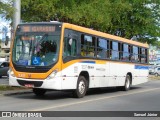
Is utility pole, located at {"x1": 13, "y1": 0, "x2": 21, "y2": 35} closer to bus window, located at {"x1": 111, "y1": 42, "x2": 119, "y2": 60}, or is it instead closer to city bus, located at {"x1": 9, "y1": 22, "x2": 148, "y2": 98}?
city bus, located at {"x1": 9, "y1": 22, "x2": 148, "y2": 98}

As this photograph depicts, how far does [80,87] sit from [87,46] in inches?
75.8

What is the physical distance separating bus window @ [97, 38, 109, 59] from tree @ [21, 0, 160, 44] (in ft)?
17.7

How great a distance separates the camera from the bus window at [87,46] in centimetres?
1900

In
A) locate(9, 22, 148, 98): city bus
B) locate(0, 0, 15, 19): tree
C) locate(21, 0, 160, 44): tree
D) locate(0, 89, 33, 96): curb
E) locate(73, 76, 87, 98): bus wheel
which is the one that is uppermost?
locate(21, 0, 160, 44): tree

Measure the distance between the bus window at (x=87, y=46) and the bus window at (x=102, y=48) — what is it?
0.69m

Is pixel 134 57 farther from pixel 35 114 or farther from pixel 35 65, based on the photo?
pixel 35 114

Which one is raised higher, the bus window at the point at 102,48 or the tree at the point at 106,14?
the tree at the point at 106,14

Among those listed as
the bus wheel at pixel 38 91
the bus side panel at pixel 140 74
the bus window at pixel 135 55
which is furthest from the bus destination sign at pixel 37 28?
the bus side panel at pixel 140 74

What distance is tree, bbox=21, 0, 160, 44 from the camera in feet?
88.5

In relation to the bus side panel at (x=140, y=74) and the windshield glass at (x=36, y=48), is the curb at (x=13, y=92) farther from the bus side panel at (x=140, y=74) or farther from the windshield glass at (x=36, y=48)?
the bus side panel at (x=140, y=74)

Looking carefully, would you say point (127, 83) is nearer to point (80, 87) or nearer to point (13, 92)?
point (80, 87)

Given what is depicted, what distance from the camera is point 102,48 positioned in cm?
2109

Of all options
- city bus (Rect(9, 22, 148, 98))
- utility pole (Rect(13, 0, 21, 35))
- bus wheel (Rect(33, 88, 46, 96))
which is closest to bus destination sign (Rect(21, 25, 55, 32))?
city bus (Rect(9, 22, 148, 98))

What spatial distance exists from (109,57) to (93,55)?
2.16 meters
